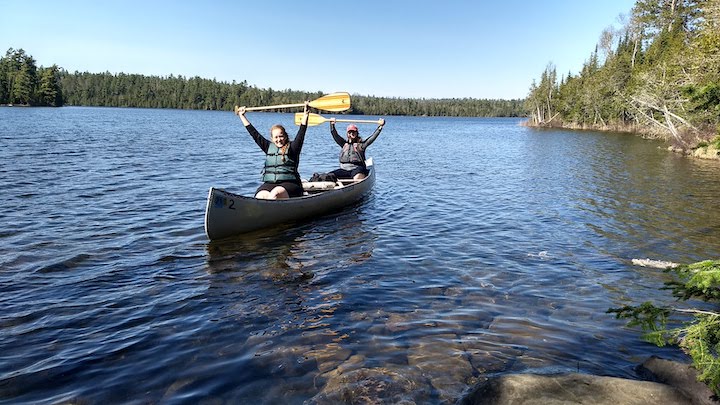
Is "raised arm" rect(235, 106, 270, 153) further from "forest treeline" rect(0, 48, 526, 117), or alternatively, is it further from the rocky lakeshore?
"forest treeline" rect(0, 48, 526, 117)

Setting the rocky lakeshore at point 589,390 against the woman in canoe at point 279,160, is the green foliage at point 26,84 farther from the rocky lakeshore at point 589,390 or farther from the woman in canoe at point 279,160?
the rocky lakeshore at point 589,390

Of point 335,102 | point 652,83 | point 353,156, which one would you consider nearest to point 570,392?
point 335,102

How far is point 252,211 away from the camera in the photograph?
32.4ft

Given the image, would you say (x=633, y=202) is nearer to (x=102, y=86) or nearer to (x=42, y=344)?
(x=42, y=344)

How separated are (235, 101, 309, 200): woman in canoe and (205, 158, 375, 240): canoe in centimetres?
32

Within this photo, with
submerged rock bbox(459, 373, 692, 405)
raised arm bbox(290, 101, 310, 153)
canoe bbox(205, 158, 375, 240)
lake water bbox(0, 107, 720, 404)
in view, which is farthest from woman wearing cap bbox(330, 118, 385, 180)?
submerged rock bbox(459, 373, 692, 405)

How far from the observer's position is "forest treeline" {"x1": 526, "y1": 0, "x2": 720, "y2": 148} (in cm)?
2309

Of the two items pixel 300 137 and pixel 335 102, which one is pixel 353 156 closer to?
pixel 335 102

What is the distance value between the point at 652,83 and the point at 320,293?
38.2 m

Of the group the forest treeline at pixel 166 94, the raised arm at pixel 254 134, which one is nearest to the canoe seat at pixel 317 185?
the raised arm at pixel 254 134

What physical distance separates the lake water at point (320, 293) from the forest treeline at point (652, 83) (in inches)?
199

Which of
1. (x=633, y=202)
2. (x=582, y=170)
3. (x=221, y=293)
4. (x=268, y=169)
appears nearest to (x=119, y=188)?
(x=268, y=169)

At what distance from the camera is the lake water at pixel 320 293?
15.5 feet

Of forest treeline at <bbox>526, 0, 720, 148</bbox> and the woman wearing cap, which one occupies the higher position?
forest treeline at <bbox>526, 0, 720, 148</bbox>
